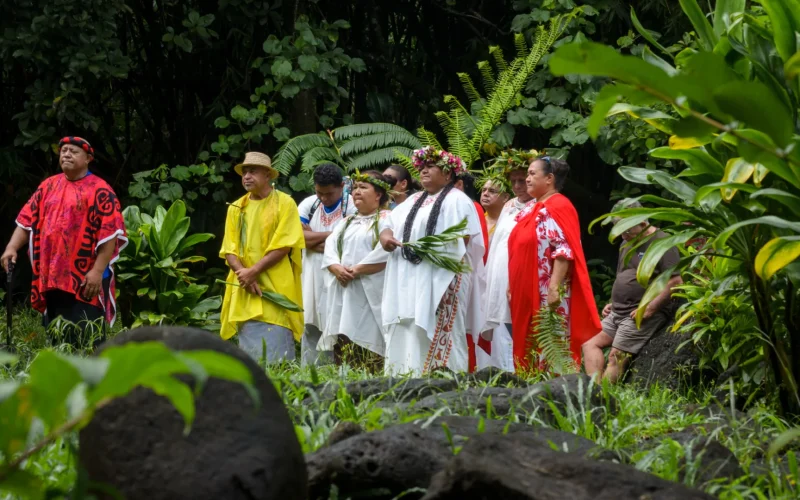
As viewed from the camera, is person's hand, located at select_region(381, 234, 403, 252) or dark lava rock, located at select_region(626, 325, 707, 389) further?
person's hand, located at select_region(381, 234, 403, 252)

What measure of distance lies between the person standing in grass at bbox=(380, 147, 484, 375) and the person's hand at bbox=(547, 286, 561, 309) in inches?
28.3

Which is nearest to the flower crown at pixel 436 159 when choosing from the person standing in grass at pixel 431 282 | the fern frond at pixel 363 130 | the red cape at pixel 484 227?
the person standing in grass at pixel 431 282

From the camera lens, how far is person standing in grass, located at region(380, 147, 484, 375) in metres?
7.96

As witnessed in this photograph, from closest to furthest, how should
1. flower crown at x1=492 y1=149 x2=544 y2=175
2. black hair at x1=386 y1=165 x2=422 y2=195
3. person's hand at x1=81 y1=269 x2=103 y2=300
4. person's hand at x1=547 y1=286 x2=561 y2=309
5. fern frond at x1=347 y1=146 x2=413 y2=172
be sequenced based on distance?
1. person's hand at x1=547 y1=286 x2=561 y2=309
2. person's hand at x1=81 y1=269 x2=103 y2=300
3. flower crown at x1=492 y1=149 x2=544 y2=175
4. black hair at x1=386 y1=165 x2=422 y2=195
5. fern frond at x1=347 y1=146 x2=413 y2=172

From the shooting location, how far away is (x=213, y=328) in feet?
30.0

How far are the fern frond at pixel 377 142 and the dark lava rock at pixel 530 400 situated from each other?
6810mm

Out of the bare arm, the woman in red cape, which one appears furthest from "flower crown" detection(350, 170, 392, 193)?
the bare arm

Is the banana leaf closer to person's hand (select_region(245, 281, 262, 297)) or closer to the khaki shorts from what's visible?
person's hand (select_region(245, 281, 262, 297))

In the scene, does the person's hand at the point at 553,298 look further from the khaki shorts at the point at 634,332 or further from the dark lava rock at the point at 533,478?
the dark lava rock at the point at 533,478

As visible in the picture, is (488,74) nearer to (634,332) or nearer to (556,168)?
(556,168)

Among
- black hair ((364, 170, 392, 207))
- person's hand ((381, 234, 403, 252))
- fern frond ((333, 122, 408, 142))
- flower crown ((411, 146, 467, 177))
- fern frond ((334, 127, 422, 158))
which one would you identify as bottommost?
person's hand ((381, 234, 403, 252))

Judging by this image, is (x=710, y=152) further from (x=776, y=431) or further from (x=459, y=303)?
(x=459, y=303)

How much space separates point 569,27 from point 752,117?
30.0 feet

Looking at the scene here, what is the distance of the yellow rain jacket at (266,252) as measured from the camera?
8.28m
